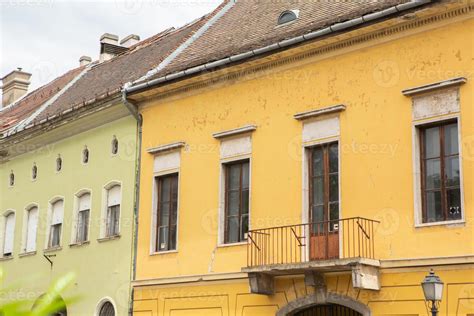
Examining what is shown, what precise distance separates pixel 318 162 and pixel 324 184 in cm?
47

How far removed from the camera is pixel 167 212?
1683 centimetres

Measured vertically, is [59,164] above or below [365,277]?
above

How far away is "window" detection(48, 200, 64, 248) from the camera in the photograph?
20.6 metres

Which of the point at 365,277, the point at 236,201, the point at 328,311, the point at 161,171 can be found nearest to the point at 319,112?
the point at 236,201

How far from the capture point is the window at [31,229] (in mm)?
21703

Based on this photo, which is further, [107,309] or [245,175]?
[107,309]

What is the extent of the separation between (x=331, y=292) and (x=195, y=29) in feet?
31.2

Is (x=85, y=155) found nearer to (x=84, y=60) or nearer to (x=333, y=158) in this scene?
(x=333, y=158)

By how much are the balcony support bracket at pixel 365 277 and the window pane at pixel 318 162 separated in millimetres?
2247

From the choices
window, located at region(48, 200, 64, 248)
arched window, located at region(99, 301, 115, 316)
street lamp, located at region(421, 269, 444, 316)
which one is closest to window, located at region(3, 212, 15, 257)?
window, located at region(48, 200, 64, 248)

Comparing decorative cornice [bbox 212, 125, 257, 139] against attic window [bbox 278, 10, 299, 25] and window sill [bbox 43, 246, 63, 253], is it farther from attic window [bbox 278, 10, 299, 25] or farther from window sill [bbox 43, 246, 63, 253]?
window sill [bbox 43, 246, 63, 253]

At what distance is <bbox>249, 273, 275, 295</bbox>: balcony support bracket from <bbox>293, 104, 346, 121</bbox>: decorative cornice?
295 cm

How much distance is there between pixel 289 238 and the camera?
13648 mm

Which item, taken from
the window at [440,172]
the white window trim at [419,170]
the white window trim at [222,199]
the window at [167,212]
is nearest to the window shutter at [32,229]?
the window at [167,212]
